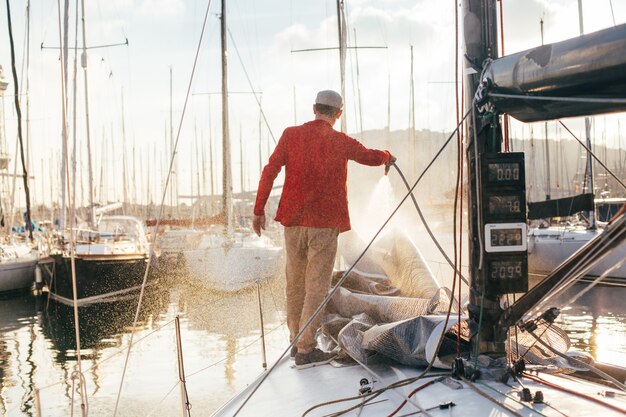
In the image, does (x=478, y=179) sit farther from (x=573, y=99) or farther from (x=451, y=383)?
(x=451, y=383)

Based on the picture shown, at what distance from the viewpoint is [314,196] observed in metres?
4.33

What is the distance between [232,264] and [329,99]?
16.3 metres

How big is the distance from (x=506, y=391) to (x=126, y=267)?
1940 centimetres

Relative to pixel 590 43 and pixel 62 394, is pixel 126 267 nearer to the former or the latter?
pixel 62 394

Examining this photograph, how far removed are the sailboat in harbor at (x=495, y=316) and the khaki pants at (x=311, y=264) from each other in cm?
32

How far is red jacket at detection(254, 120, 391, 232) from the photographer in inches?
170

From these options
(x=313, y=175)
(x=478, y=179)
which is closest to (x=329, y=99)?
(x=313, y=175)

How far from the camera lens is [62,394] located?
9.64 m

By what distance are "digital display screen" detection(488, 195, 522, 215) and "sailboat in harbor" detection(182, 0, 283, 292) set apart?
1701cm

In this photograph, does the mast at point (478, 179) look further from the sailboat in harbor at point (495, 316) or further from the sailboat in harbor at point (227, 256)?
the sailboat in harbor at point (227, 256)

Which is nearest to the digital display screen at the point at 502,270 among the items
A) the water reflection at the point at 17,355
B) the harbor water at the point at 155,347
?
the harbor water at the point at 155,347

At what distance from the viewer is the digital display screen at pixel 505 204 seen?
3.21 m

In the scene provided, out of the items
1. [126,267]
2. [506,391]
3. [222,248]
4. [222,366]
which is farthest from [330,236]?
[126,267]

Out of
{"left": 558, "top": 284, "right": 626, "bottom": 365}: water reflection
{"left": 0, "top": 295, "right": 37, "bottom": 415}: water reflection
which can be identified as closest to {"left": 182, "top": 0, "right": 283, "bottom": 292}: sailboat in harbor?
{"left": 0, "top": 295, "right": 37, "bottom": 415}: water reflection
